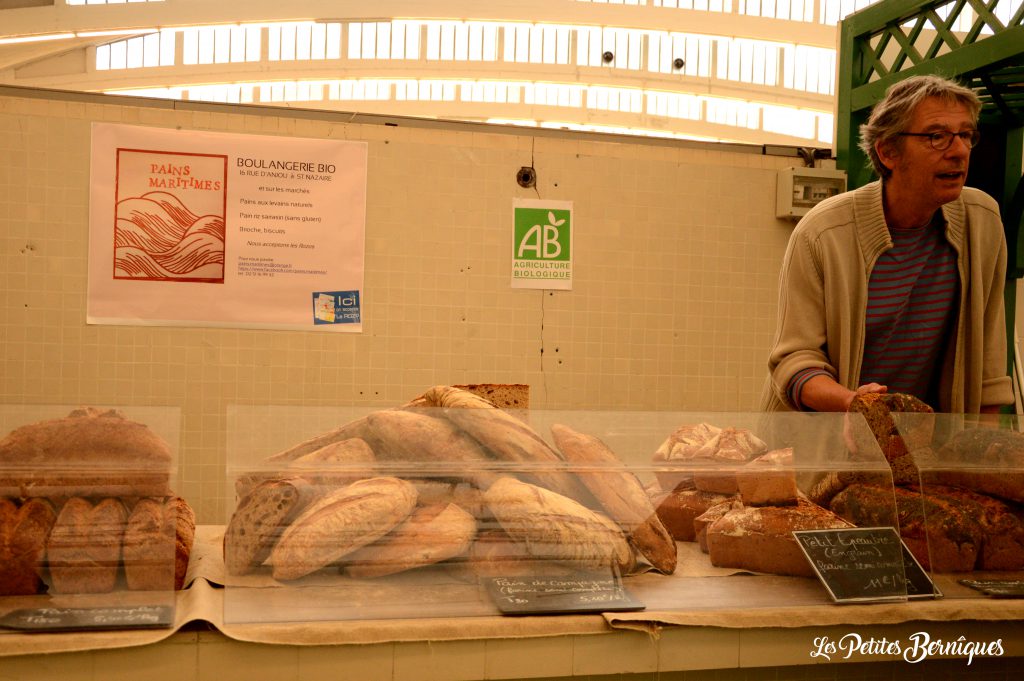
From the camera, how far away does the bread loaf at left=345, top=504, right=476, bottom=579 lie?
3.87 ft

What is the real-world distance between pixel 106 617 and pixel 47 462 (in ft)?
0.82

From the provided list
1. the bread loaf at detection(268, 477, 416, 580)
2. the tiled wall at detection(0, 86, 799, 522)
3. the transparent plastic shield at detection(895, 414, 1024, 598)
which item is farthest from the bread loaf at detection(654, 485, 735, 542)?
the tiled wall at detection(0, 86, 799, 522)

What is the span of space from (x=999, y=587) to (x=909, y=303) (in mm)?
919

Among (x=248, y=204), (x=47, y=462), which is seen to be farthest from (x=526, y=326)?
(x=47, y=462)

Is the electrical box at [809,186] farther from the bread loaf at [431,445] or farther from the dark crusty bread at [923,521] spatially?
the bread loaf at [431,445]

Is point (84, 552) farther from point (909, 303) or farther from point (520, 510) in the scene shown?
point (909, 303)

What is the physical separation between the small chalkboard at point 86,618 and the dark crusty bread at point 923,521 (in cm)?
100

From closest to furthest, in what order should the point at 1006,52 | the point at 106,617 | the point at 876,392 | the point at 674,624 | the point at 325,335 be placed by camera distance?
the point at 106,617, the point at 674,624, the point at 876,392, the point at 1006,52, the point at 325,335

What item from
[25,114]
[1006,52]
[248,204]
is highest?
[1006,52]

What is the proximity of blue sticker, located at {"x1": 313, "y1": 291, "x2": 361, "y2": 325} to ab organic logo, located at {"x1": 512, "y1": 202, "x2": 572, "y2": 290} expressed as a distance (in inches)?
24.9

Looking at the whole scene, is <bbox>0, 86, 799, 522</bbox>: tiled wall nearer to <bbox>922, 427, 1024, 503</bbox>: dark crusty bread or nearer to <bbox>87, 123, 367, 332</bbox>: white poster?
<bbox>87, 123, 367, 332</bbox>: white poster

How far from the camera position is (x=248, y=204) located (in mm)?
3264

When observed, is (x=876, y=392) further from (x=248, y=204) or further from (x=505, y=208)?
(x=248, y=204)

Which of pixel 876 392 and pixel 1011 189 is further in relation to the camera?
pixel 1011 189
